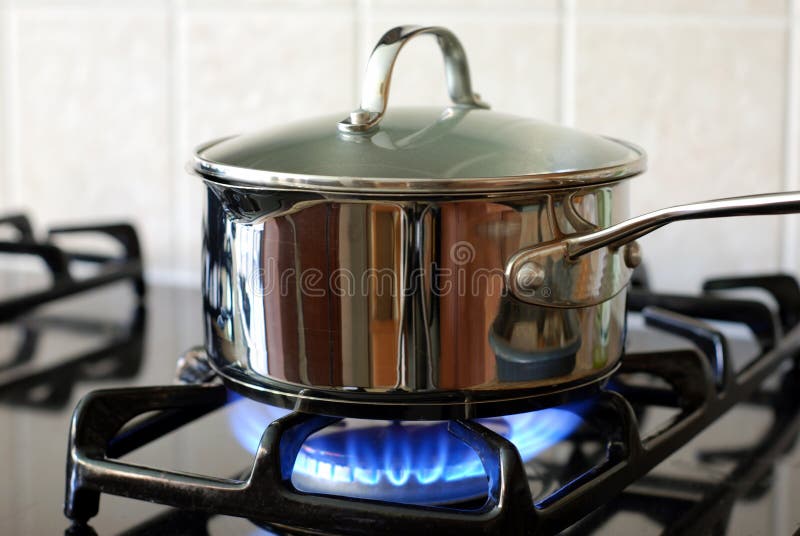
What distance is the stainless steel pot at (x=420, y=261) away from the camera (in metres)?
0.45

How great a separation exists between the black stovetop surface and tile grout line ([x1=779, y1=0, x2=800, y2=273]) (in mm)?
76

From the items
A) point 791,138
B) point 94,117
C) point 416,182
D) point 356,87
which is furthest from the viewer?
point 94,117

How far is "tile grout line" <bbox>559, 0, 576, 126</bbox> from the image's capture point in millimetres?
825

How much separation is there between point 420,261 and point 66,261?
21.1 inches

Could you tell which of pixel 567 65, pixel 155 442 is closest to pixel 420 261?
pixel 155 442

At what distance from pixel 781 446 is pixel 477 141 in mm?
281

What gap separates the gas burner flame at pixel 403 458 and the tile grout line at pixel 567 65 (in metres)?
0.34

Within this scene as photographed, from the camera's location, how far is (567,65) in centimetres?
83

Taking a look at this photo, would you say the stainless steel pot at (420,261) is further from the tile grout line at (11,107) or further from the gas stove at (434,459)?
the tile grout line at (11,107)

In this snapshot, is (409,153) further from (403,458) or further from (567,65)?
(567,65)

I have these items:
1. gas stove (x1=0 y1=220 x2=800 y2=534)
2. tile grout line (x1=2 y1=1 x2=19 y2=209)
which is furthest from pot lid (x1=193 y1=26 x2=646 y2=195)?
tile grout line (x1=2 y1=1 x2=19 y2=209)

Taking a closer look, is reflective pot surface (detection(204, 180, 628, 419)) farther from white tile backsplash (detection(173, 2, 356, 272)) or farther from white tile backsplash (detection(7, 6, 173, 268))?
white tile backsplash (detection(7, 6, 173, 268))

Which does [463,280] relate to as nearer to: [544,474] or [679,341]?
[544,474]

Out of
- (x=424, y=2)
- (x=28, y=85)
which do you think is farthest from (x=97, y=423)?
(x=28, y=85)
